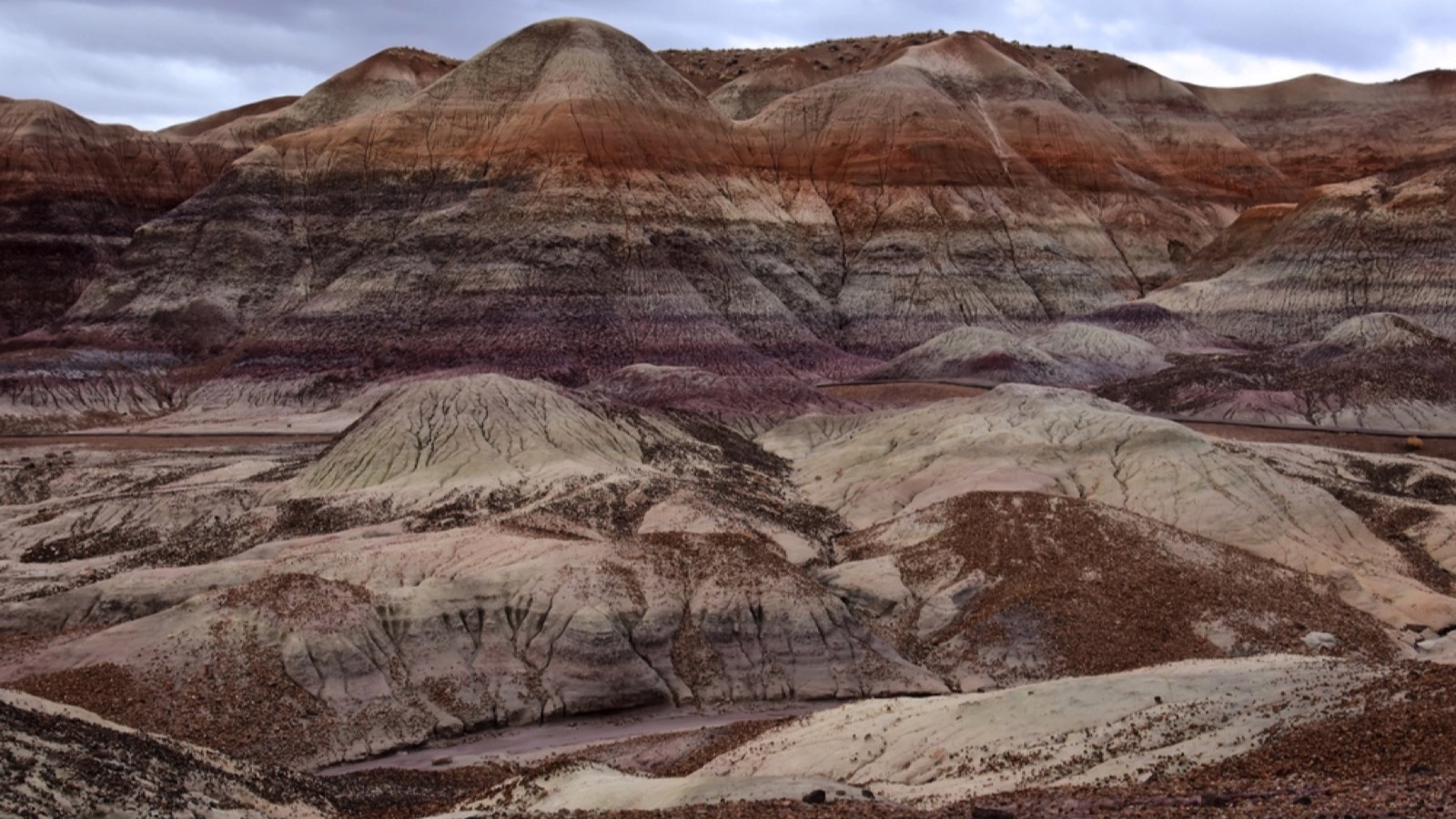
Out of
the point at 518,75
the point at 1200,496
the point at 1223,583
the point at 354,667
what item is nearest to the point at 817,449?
the point at 1200,496

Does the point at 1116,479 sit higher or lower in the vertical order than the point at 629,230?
lower

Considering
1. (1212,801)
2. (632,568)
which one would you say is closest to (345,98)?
(632,568)

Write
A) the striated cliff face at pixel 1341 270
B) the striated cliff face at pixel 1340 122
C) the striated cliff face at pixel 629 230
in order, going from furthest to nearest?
the striated cliff face at pixel 1340 122 < the striated cliff face at pixel 1341 270 < the striated cliff face at pixel 629 230

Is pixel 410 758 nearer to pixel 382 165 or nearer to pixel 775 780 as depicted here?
pixel 775 780

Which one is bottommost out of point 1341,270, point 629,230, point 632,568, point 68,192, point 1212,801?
point 632,568

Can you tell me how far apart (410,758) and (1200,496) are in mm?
32251

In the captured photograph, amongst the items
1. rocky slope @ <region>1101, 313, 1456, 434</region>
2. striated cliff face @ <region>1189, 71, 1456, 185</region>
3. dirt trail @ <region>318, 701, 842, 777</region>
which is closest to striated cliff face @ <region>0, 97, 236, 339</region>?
rocky slope @ <region>1101, 313, 1456, 434</region>

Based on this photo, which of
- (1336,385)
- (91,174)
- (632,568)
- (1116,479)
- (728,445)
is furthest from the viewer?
(91,174)

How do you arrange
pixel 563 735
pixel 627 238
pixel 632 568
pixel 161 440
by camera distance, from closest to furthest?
pixel 563 735 → pixel 632 568 → pixel 161 440 → pixel 627 238

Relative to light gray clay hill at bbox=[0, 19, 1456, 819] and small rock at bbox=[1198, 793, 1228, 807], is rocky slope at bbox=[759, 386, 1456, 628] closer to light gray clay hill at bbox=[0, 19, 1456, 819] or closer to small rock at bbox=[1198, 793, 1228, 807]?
light gray clay hill at bbox=[0, 19, 1456, 819]

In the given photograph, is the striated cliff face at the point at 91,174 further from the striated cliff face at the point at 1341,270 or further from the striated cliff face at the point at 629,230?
the striated cliff face at the point at 1341,270

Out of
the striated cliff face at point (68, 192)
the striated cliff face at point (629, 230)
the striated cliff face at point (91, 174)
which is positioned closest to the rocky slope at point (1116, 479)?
the striated cliff face at point (629, 230)

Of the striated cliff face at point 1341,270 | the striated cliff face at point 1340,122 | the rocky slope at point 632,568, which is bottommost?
the rocky slope at point 632,568

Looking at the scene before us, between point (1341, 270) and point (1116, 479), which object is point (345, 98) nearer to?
point (1341, 270)
